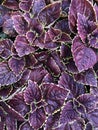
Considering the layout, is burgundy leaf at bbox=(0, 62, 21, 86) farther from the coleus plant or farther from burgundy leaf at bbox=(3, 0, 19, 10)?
burgundy leaf at bbox=(3, 0, 19, 10)

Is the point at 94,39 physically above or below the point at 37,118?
above

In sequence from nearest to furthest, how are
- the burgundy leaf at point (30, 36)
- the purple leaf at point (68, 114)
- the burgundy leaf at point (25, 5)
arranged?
the purple leaf at point (68, 114)
the burgundy leaf at point (30, 36)
the burgundy leaf at point (25, 5)

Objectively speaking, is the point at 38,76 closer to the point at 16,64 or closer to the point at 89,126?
the point at 16,64

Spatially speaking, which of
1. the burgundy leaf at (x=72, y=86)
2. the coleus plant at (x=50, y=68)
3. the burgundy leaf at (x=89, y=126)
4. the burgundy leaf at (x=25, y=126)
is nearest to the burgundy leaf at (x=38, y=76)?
Result: the coleus plant at (x=50, y=68)

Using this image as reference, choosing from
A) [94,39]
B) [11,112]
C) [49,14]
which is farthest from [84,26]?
[11,112]

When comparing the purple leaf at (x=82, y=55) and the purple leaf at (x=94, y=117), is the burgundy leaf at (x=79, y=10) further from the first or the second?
the purple leaf at (x=94, y=117)

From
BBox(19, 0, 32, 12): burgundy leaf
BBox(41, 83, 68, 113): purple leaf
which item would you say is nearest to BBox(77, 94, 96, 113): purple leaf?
BBox(41, 83, 68, 113): purple leaf
